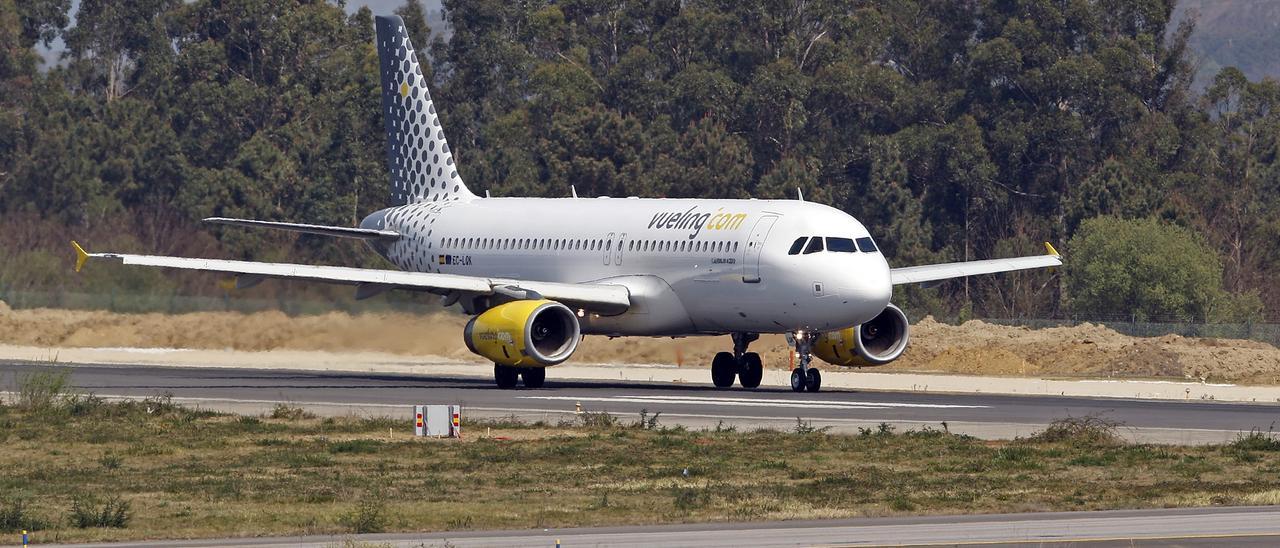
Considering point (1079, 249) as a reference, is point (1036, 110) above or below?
above

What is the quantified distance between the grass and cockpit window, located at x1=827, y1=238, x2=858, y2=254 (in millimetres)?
9925

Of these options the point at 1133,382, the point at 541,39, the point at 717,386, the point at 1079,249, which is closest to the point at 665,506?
the point at 717,386

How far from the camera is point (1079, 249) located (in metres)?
79.4

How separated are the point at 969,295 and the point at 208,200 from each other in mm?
36957

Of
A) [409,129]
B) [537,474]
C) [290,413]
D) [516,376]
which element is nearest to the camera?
[537,474]

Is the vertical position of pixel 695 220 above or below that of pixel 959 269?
above

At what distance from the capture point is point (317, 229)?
49344 millimetres

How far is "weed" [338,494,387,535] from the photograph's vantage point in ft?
66.4

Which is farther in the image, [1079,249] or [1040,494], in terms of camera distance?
[1079,249]

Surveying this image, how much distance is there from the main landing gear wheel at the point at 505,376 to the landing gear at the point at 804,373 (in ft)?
20.0

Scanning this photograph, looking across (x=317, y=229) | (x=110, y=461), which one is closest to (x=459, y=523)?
(x=110, y=461)

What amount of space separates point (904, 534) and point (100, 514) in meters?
8.28

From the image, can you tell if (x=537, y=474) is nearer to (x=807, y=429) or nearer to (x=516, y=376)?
(x=807, y=429)

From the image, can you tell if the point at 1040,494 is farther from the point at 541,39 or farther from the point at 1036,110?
the point at 541,39
